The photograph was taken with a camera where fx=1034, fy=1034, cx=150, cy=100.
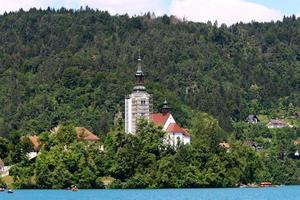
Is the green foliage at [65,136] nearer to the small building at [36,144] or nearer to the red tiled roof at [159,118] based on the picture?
the small building at [36,144]

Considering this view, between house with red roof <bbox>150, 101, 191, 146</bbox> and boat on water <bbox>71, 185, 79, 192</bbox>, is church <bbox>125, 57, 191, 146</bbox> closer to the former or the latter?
house with red roof <bbox>150, 101, 191, 146</bbox>

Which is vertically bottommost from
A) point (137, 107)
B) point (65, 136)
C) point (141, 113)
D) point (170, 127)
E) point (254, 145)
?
point (254, 145)

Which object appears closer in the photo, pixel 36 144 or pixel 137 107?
pixel 36 144

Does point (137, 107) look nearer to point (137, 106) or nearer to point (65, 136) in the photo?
point (137, 106)

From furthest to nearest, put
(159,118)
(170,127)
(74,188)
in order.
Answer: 1. (159,118)
2. (170,127)
3. (74,188)

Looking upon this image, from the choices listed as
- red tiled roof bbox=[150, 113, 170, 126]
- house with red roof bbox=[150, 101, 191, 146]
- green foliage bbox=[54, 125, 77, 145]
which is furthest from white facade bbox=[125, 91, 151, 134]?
green foliage bbox=[54, 125, 77, 145]

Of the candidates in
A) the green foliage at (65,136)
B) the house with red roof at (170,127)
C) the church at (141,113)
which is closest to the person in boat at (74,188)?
the green foliage at (65,136)

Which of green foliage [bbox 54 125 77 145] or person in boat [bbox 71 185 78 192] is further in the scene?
green foliage [bbox 54 125 77 145]

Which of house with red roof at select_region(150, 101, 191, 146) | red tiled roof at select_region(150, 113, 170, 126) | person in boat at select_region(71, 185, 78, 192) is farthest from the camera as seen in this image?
red tiled roof at select_region(150, 113, 170, 126)

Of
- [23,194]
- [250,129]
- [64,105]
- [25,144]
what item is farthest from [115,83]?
[23,194]

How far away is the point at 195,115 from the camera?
18988cm

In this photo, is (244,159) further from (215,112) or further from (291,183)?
(215,112)

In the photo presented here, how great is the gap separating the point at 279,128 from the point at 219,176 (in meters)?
71.7

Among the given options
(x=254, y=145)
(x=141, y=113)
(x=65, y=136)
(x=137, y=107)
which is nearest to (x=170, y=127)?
(x=141, y=113)
